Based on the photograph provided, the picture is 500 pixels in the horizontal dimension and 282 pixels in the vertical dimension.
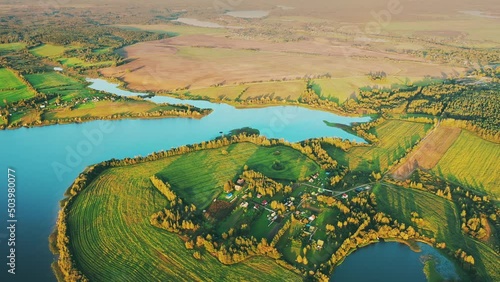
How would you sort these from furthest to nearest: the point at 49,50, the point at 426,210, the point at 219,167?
the point at 49,50
the point at 219,167
the point at 426,210

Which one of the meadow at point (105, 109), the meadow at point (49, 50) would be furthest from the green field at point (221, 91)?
the meadow at point (49, 50)

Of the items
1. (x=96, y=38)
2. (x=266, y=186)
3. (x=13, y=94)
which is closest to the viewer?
(x=266, y=186)

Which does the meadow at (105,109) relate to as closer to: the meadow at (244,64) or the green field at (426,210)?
the meadow at (244,64)

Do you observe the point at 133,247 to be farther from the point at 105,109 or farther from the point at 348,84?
the point at 348,84

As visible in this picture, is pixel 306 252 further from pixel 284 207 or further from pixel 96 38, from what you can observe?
pixel 96 38

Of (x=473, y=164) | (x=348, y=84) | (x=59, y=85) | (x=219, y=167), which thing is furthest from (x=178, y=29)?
(x=473, y=164)

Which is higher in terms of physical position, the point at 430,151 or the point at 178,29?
the point at 430,151

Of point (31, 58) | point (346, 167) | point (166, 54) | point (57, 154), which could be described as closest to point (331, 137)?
point (346, 167)
